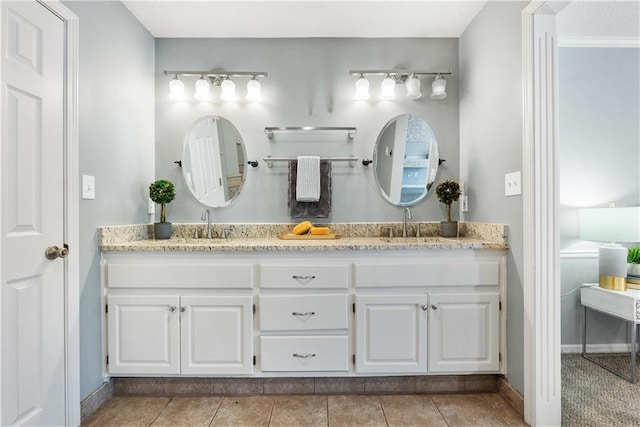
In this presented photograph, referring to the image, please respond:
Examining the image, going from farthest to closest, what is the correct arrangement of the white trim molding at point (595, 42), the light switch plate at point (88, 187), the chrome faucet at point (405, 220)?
the white trim molding at point (595, 42) < the chrome faucet at point (405, 220) < the light switch plate at point (88, 187)

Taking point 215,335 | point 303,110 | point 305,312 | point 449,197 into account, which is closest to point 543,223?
point 449,197

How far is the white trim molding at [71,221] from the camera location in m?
1.52

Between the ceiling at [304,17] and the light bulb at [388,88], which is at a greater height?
the ceiling at [304,17]

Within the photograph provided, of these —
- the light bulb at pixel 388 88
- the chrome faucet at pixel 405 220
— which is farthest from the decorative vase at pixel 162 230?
the light bulb at pixel 388 88

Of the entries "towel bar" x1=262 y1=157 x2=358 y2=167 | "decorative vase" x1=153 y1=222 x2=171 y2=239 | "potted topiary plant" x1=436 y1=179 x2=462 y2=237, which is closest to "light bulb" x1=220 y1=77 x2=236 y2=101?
"towel bar" x1=262 y1=157 x2=358 y2=167

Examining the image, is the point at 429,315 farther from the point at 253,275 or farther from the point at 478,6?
the point at 478,6

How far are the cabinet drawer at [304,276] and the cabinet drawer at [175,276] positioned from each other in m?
0.11

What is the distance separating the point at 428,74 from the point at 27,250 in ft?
8.00

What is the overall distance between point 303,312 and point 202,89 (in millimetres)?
1650

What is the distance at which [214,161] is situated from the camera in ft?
7.65

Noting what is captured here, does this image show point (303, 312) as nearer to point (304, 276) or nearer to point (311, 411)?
point (304, 276)

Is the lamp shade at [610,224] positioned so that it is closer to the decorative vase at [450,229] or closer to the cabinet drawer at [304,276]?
the decorative vase at [450,229]

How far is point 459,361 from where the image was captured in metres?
1.75

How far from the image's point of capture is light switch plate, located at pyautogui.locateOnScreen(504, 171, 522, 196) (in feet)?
5.28
